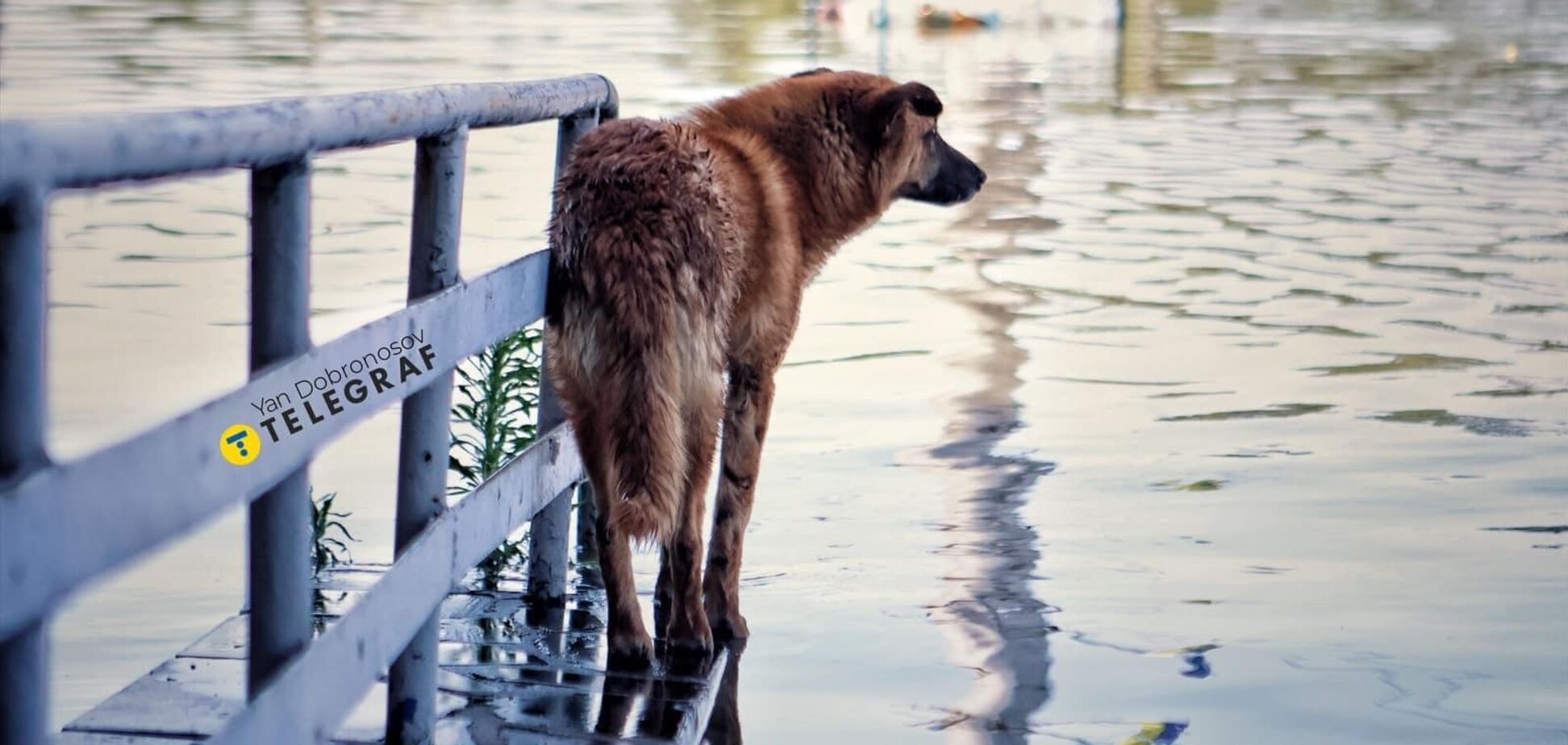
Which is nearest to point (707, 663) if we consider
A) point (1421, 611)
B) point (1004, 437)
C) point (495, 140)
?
point (1421, 611)

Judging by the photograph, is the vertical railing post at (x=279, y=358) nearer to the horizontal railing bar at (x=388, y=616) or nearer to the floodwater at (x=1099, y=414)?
the horizontal railing bar at (x=388, y=616)

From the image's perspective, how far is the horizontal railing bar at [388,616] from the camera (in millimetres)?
2865

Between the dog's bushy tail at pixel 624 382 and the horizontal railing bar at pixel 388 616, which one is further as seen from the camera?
the dog's bushy tail at pixel 624 382

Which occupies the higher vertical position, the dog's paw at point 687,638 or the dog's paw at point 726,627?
the dog's paw at point 687,638

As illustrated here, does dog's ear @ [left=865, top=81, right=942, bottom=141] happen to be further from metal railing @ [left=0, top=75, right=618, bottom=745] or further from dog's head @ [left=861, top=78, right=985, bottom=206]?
metal railing @ [left=0, top=75, right=618, bottom=745]

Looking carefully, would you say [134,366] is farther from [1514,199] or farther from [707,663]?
[1514,199]

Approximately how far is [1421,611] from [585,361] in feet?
9.48

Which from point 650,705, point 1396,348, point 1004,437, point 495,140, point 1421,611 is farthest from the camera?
point 495,140

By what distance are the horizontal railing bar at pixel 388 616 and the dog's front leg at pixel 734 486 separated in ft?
1.65

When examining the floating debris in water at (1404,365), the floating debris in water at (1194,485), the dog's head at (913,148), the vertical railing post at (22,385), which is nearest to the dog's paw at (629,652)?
the dog's head at (913,148)

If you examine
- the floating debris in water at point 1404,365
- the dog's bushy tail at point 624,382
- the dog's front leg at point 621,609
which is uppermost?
the dog's bushy tail at point 624,382

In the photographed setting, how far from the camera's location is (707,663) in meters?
4.84

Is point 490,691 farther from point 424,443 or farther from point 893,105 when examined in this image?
point 893,105

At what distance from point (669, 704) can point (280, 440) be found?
1.75 meters
